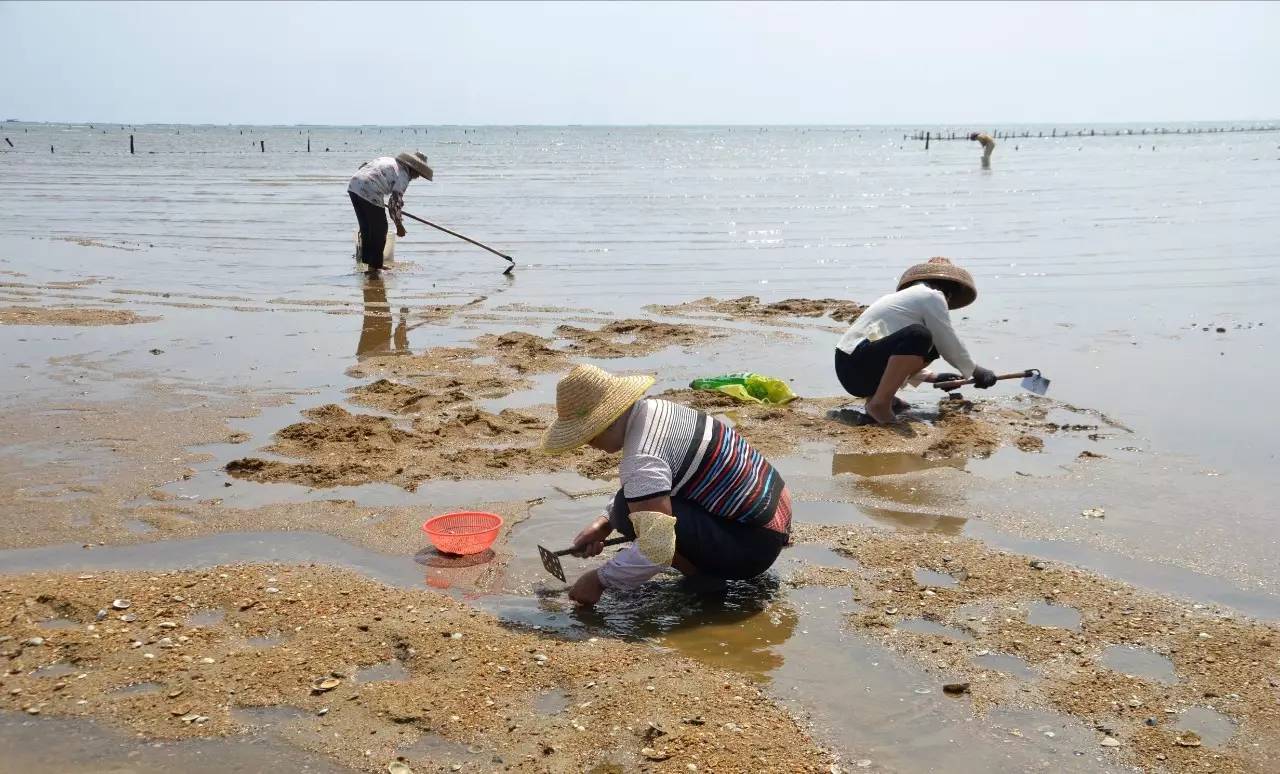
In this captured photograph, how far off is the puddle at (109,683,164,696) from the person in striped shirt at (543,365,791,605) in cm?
149

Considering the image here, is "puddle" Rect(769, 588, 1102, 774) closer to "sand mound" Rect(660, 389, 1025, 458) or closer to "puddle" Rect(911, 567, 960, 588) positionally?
"puddle" Rect(911, 567, 960, 588)

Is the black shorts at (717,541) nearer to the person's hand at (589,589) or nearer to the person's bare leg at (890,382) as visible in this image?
the person's hand at (589,589)

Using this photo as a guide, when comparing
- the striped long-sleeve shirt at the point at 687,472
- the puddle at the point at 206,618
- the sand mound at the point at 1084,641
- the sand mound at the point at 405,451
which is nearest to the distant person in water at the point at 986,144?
the sand mound at the point at 405,451

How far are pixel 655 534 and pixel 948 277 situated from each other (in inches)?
151

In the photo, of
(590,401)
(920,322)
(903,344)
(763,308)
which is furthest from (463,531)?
(763,308)

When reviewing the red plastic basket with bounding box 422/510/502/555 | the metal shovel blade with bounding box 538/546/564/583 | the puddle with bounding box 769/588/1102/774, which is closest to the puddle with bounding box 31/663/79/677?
the red plastic basket with bounding box 422/510/502/555

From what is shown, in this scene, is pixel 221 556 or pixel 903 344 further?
pixel 903 344

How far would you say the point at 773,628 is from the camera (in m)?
3.85

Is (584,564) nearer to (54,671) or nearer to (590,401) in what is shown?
(590,401)

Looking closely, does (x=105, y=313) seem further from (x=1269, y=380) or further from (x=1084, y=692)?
(x=1269, y=380)

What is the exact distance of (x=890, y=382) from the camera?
260 inches

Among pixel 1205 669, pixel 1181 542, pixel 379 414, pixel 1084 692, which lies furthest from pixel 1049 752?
pixel 379 414

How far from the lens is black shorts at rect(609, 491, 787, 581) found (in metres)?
3.95

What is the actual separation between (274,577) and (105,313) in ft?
22.0
